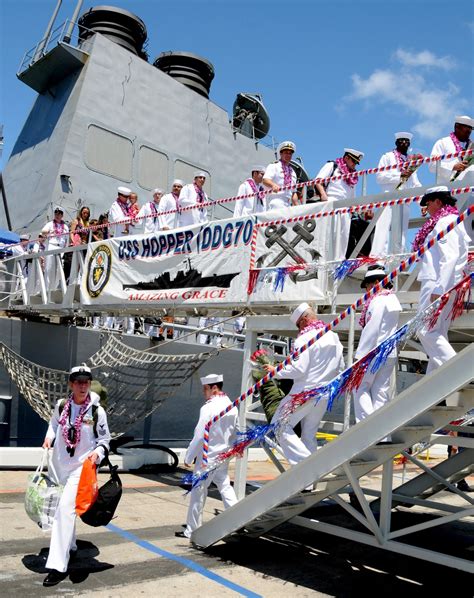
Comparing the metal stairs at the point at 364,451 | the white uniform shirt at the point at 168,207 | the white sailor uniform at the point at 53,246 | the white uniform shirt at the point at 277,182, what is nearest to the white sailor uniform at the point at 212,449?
the metal stairs at the point at 364,451

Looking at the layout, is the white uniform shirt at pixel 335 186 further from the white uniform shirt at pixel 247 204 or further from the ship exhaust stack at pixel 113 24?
the ship exhaust stack at pixel 113 24

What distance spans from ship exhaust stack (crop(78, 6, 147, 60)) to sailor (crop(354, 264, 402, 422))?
1402cm

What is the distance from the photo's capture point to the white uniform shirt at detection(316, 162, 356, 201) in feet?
26.2

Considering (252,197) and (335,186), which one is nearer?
(335,186)

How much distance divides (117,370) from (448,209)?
8.05 m

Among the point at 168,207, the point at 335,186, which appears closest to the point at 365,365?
the point at 335,186

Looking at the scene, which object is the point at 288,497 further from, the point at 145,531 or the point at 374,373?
the point at 145,531

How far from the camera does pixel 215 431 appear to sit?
6.46m

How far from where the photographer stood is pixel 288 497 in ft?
17.4

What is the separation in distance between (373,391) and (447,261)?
127 centimetres

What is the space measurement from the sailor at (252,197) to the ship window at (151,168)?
22.2ft

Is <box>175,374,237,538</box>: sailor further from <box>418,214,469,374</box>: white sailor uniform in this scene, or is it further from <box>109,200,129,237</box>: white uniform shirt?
<box>109,200,129,237</box>: white uniform shirt

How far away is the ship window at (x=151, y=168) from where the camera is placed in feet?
53.4

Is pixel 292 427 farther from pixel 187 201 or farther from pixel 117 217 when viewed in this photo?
pixel 117 217
